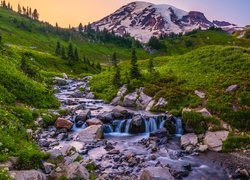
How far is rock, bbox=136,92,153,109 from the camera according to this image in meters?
43.5

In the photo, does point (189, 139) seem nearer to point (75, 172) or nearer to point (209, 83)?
point (75, 172)

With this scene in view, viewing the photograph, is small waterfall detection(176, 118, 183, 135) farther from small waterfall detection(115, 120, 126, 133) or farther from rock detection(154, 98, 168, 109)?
rock detection(154, 98, 168, 109)

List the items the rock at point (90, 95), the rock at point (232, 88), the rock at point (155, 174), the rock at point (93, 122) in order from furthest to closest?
the rock at point (90, 95) → the rock at point (232, 88) → the rock at point (93, 122) → the rock at point (155, 174)

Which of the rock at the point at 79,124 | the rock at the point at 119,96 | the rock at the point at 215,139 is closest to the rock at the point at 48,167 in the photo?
the rock at the point at 79,124

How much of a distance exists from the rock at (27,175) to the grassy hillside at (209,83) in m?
21.7

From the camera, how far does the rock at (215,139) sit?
92.5 feet

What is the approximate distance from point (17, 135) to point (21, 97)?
1257 cm

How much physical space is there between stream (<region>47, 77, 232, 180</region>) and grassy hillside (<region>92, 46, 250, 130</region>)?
5.81 metres

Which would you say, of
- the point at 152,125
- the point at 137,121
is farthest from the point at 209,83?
the point at 137,121

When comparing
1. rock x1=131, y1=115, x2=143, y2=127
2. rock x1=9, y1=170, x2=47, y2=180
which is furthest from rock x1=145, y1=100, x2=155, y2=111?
rock x1=9, y1=170, x2=47, y2=180

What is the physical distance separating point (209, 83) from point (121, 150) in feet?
69.7

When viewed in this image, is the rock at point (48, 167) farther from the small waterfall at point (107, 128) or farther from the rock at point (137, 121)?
the rock at point (137, 121)

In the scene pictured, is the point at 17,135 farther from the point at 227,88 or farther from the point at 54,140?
the point at 227,88

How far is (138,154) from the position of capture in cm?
2586
